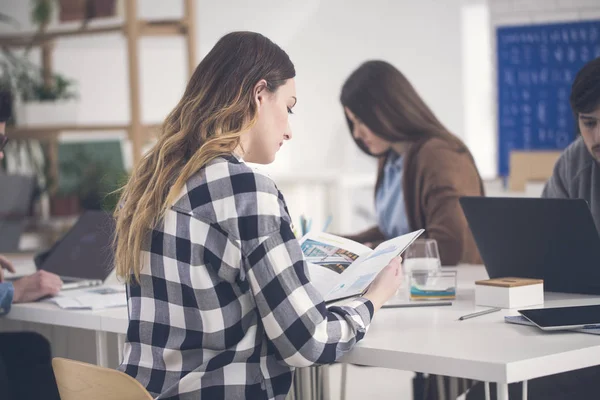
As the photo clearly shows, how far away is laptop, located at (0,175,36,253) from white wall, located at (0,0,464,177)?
2061 mm

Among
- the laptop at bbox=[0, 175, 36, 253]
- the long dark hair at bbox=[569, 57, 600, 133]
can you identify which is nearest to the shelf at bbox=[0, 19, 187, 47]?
the laptop at bbox=[0, 175, 36, 253]

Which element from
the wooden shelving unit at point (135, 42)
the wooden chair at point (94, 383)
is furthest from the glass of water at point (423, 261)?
the wooden shelving unit at point (135, 42)

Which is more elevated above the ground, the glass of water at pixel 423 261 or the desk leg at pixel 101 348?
the glass of water at pixel 423 261

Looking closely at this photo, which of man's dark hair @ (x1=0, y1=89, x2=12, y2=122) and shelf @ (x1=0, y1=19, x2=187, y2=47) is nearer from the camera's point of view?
man's dark hair @ (x1=0, y1=89, x2=12, y2=122)

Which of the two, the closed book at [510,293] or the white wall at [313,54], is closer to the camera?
the closed book at [510,293]

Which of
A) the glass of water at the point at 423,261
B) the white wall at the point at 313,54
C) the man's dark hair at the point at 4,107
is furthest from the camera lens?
the white wall at the point at 313,54

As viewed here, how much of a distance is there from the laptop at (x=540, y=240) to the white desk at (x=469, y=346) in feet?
0.19

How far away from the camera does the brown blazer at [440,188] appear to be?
2.50m

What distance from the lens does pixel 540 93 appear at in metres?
5.57

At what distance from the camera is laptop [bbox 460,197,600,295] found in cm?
171

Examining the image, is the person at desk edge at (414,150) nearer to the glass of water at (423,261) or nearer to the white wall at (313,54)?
the glass of water at (423,261)

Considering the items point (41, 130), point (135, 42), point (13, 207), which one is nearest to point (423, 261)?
point (135, 42)

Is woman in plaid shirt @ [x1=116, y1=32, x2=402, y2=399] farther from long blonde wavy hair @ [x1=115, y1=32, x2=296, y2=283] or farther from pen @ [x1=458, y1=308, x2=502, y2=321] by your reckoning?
pen @ [x1=458, y1=308, x2=502, y2=321]

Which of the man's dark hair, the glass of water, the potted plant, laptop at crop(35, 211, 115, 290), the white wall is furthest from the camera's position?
the white wall
